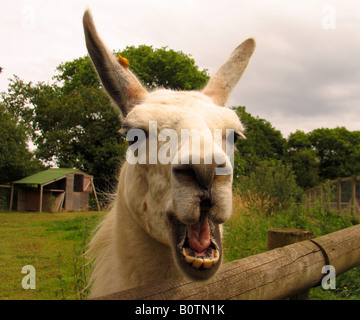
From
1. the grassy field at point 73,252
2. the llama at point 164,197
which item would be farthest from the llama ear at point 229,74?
the grassy field at point 73,252

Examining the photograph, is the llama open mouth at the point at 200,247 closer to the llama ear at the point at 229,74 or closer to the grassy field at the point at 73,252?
the llama ear at the point at 229,74

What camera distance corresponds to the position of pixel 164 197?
59.6 inches

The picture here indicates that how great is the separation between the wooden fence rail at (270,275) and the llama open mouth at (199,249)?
253mm

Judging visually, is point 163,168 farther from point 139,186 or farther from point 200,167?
point 200,167

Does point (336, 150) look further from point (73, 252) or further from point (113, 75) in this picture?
point (113, 75)

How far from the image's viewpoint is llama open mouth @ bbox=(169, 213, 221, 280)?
4.19ft

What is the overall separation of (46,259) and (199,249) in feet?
19.8

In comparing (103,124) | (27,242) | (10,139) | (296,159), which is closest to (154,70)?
(103,124)

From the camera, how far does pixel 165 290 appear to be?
1443 millimetres

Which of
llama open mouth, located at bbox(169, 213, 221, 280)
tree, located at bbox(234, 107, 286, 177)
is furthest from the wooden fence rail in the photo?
tree, located at bbox(234, 107, 286, 177)

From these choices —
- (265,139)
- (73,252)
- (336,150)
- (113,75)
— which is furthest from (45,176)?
(336,150)

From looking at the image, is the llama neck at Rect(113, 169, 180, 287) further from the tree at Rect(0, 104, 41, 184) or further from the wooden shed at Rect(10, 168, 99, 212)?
the tree at Rect(0, 104, 41, 184)

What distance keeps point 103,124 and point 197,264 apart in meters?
11.9

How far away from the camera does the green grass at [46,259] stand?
389 cm
